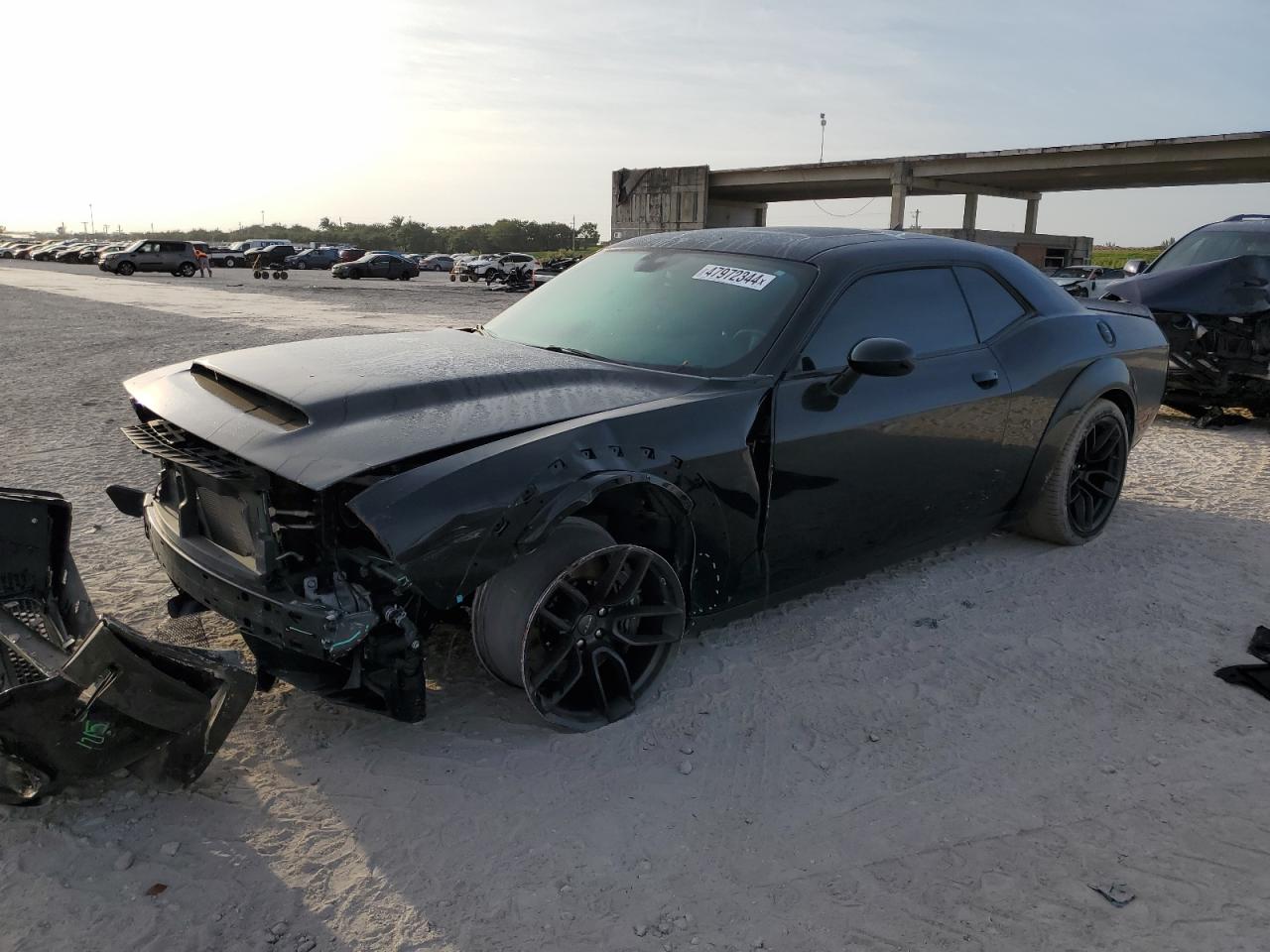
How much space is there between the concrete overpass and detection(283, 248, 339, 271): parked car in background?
15.3 meters

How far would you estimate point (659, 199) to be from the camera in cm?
5031

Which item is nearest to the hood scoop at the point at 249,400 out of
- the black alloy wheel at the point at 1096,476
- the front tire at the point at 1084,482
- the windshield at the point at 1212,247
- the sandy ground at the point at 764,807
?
the sandy ground at the point at 764,807

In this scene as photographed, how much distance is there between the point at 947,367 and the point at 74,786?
3.46 m

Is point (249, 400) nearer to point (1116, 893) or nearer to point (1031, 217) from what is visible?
point (1116, 893)

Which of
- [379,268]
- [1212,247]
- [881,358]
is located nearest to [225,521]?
[881,358]

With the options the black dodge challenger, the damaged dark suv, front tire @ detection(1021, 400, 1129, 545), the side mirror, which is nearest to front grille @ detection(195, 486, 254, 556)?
the black dodge challenger

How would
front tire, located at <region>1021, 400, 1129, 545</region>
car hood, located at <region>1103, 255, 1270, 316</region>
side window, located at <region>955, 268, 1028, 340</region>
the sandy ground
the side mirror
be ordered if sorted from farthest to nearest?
1. car hood, located at <region>1103, 255, 1270, 316</region>
2. front tire, located at <region>1021, 400, 1129, 545</region>
3. side window, located at <region>955, 268, 1028, 340</region>
4. the side mirror
5. the sandy ground

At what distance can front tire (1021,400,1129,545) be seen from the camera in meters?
4.80

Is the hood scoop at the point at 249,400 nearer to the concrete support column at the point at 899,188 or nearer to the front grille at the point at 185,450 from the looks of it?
the front grille at the point at 185,450

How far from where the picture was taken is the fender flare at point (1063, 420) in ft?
15.2

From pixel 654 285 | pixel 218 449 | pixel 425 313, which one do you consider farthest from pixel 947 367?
pixel 425 313

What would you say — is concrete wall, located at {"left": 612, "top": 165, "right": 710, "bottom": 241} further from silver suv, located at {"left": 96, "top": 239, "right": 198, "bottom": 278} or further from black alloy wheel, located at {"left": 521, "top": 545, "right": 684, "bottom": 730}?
black alloy wheel, located at {"left": 521, "top": 545, "right": 684, "bottom": 730}

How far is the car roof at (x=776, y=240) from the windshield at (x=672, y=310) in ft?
0.20

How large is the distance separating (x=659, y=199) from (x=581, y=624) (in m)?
49.7
